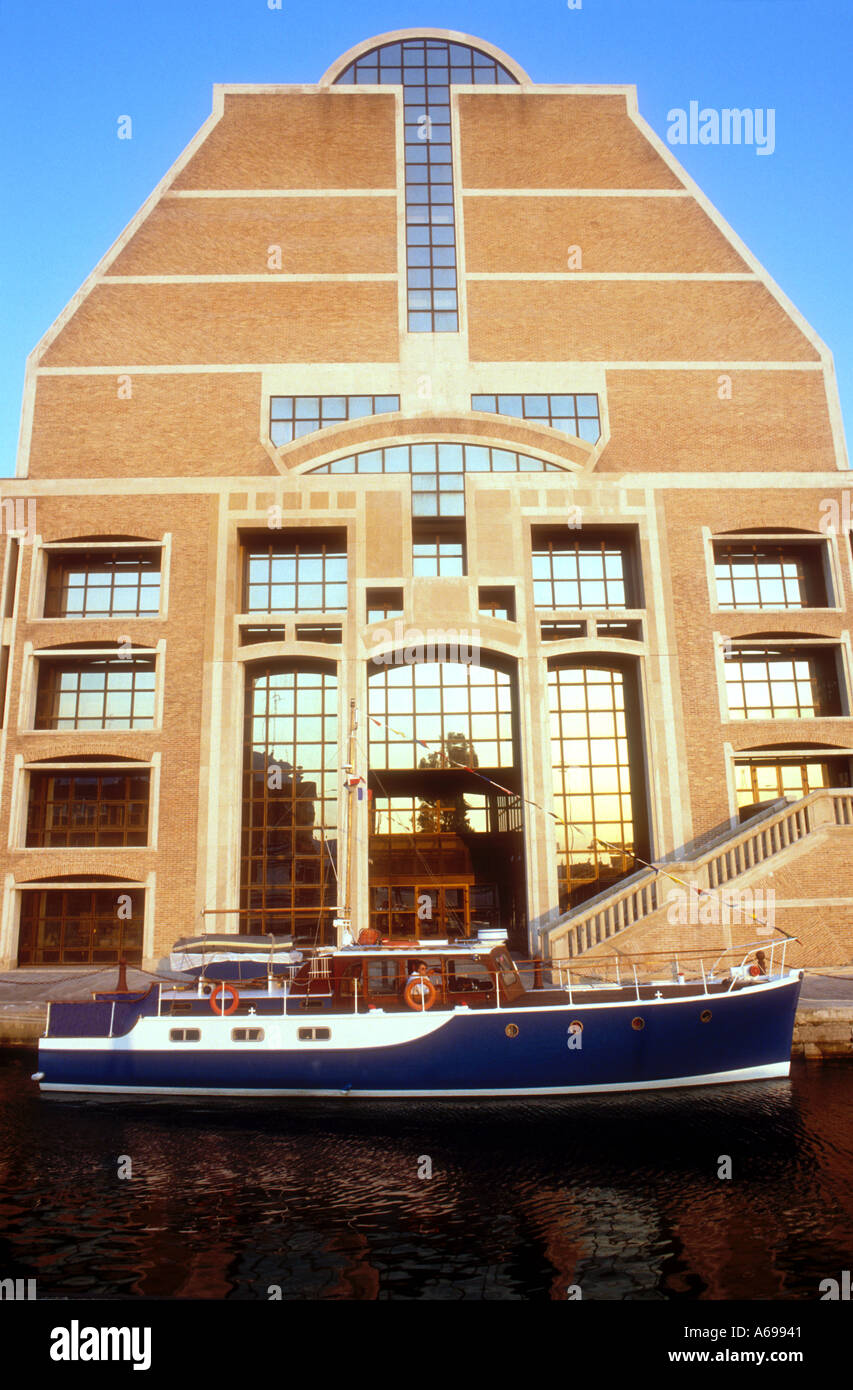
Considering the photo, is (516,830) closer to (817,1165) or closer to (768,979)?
(768,979)

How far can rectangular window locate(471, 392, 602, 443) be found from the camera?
36.5 metres

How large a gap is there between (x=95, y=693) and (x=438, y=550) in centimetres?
1520

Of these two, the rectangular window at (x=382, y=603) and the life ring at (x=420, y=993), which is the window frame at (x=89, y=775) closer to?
the rectangular window at (x=382, y=603)

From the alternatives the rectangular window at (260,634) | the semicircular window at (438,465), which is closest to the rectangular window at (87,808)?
the rectangular window at (260,634)

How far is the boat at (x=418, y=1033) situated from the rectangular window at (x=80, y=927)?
41.1 ft

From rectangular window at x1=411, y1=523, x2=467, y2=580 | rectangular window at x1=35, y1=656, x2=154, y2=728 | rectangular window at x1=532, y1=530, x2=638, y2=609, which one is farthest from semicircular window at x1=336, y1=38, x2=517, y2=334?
rectangular window at x1=35, y1=656, x2=154, y2=728

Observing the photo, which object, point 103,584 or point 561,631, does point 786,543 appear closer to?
point 561,631

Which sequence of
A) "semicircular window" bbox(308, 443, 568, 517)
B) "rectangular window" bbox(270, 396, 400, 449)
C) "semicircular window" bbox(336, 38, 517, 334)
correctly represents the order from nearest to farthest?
"semicircular window" bbox(308, 443, 568, 517) → "rectangular window" bbox(270, 396, 400, 449) → "semicircular window" bbox(336, 38, 517, 334)

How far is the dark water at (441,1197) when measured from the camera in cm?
1014

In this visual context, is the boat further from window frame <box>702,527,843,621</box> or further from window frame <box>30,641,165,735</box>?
window frame <box>702,527,843,621</box>

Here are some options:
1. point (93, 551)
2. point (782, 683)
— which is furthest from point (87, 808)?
point (782, 683)

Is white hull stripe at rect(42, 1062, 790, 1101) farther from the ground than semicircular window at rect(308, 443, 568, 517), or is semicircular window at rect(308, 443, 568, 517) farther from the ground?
semicircular window at rect(308, 443, 568, 517)

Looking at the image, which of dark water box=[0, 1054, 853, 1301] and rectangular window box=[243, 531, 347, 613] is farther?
rectangular window box=[243, 531, 347, 613]

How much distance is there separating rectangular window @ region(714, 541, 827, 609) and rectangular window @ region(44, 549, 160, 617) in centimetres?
2358
